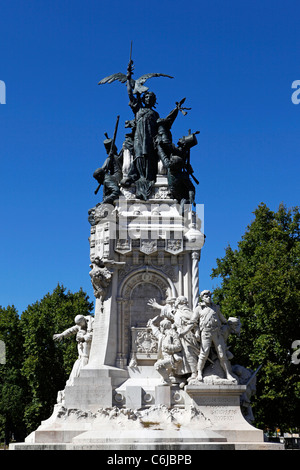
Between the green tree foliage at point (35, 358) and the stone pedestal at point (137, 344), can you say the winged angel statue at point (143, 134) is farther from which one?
the green tree foliage at point (35, 358)

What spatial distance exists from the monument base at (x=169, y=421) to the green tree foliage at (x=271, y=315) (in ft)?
38.7

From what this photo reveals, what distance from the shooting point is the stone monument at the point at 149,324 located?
1783 centimetres

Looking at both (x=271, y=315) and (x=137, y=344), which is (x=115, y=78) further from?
(x=271, y=315)

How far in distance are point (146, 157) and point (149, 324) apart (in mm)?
6154

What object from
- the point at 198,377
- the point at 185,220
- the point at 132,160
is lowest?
the point at 198,377

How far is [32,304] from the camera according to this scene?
4416cm

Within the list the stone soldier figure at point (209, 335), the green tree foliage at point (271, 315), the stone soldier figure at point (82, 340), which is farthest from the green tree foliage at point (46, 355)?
the stone soldier figure at point (209, 335)

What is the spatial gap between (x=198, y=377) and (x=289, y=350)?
42.1 ft

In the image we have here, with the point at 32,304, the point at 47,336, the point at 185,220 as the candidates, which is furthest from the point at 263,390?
the point at 32,304

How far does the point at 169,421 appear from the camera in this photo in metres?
17.2

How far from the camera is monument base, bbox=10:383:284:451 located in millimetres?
16828

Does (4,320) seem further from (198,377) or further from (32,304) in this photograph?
(198,377)

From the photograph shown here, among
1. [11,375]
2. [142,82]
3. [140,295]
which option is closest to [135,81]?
[142,82]
